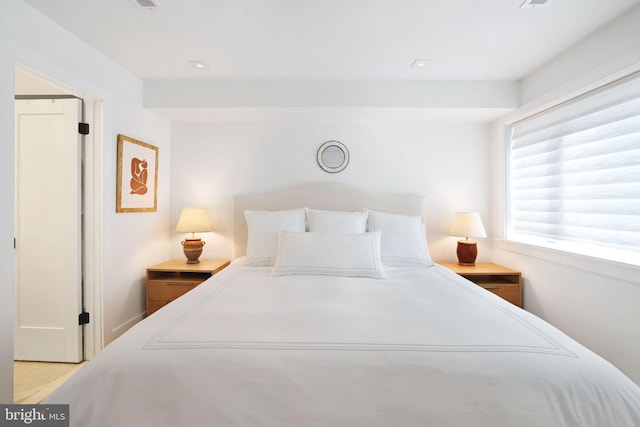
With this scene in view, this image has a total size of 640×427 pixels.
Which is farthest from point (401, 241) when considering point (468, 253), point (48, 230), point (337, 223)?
point (48, 230)

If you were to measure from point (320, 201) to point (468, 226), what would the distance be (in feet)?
4.96

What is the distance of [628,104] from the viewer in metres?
2.01

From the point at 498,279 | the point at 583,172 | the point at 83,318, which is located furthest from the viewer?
the point at 498,279

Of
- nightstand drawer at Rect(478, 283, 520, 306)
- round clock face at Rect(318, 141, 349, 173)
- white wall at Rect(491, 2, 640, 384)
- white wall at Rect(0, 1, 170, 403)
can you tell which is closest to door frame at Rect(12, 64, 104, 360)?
white wall at Rect(0, 1, 170, 403)

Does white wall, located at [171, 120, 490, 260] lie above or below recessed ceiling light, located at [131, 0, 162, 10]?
below

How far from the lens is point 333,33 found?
2.13 metres

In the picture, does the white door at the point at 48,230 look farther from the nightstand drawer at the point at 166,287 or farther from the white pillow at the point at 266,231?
the white pillow at the point at 266,231

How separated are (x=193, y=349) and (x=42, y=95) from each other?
2.58 metres

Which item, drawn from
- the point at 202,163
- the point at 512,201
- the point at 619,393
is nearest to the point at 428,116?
the point at 512,201

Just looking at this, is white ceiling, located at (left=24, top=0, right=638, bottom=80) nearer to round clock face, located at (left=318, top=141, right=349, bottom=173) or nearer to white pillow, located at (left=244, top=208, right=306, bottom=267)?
round clock face, located at (left=318, top=141, right=349, bottom=173)

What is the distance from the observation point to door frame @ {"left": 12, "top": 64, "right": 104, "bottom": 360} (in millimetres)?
2441

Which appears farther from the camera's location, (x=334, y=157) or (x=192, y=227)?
(x=334, y=157)

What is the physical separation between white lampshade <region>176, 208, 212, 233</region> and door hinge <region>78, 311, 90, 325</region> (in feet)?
3.24

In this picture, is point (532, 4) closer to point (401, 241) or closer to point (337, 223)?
point (401, 241)
